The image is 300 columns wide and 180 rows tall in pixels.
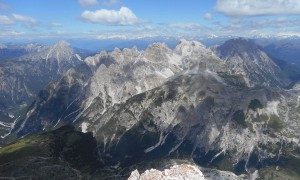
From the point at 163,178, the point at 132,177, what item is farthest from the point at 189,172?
the point at 132,177

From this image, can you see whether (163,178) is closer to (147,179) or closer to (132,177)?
(147,179)

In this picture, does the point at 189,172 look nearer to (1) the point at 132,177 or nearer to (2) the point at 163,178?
(2) the point at 163,178

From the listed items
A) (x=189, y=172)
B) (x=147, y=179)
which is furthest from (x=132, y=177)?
(x=189, y=172)

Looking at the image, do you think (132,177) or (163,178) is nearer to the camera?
(163,178)

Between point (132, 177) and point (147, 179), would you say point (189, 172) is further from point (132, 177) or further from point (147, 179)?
point (132, 177)

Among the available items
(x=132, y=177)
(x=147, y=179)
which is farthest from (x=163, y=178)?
(x=132, y=177)

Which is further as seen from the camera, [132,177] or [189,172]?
[132,177]
